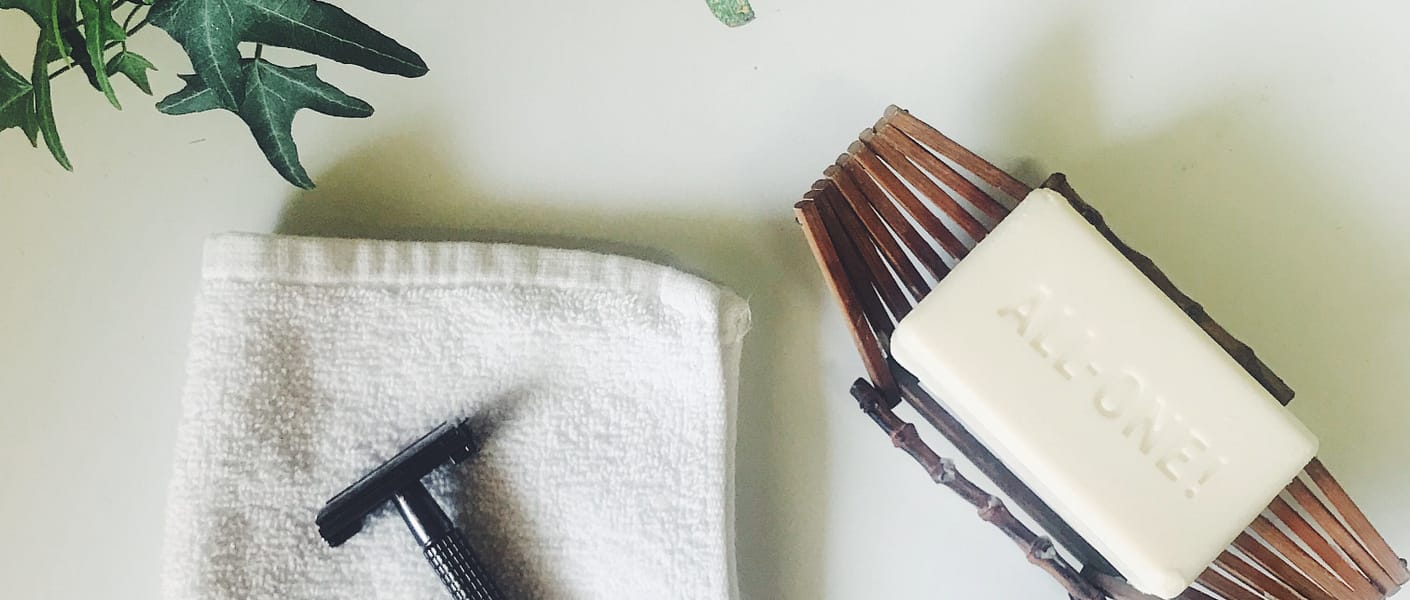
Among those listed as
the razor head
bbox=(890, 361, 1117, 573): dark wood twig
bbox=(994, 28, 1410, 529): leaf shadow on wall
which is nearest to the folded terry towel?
the razor head

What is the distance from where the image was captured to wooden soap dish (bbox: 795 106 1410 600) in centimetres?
Answer: 52

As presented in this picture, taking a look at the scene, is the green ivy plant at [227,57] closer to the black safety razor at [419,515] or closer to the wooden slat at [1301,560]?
the black safety razor at [419,515]

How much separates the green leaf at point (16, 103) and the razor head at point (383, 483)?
251 millimetres

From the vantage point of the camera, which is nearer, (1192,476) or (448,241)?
(1192,476)

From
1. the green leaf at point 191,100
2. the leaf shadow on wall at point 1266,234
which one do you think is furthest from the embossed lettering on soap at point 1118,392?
→ the green leaf at point 191,100

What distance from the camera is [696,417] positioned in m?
0.59

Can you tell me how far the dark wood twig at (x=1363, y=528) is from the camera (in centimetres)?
51

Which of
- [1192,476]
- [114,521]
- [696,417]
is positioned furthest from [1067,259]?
[114,521]

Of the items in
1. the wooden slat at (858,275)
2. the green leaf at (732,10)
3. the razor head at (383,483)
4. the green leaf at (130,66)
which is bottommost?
the wooden slat at (858,275)

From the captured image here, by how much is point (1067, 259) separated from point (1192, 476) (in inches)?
4.8

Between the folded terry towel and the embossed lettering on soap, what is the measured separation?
17 cm

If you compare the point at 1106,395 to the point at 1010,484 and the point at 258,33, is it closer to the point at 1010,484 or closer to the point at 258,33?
the point at 1010,484

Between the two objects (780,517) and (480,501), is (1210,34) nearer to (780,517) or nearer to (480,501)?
(780,517)

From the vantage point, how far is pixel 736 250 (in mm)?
625
